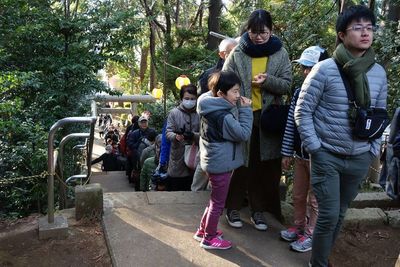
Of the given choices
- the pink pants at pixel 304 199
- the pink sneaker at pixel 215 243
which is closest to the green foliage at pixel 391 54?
the pink pants at pixel 304 199

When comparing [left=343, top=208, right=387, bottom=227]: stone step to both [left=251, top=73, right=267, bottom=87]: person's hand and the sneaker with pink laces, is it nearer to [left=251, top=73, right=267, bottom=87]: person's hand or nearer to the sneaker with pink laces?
the sneaker with pink laces

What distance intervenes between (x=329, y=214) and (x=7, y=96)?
12.5 ft

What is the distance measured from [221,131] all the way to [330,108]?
76 centimetres

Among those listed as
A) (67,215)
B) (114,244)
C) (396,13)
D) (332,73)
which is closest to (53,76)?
(67,215)

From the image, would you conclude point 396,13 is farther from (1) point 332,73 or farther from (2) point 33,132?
(2) point 33,132

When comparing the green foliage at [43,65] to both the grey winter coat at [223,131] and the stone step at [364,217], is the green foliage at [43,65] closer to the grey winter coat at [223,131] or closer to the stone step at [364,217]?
the grey winter coat at [223,131]

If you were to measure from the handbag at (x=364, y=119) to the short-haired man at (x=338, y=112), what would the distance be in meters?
0.02

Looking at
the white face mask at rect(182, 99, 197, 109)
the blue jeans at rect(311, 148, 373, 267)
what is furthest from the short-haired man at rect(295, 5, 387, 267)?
the white face mask at rect(182, 99, 197, 109)

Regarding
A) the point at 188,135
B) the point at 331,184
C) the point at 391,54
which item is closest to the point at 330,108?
the point at 331,184

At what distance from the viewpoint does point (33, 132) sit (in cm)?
445

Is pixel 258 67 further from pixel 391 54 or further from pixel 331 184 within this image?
pixel 391 54

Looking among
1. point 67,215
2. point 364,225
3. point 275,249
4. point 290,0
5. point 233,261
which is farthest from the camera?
point 290,0

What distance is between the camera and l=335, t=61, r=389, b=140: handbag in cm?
235

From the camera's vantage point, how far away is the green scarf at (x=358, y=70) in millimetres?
2318
